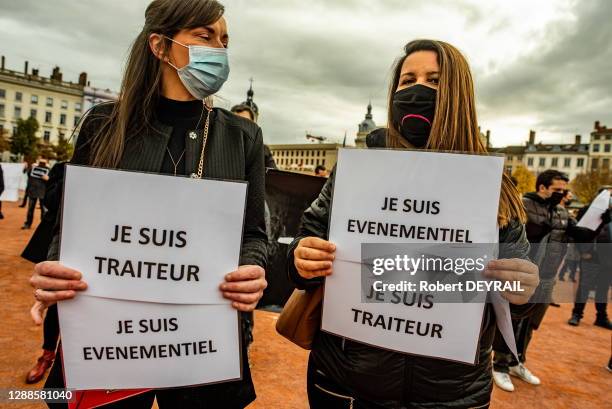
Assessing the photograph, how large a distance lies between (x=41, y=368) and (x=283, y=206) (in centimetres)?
265

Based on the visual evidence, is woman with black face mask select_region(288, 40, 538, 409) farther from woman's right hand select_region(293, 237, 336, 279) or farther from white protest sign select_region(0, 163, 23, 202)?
white protest sign select_region(0, 163, 23, 202)

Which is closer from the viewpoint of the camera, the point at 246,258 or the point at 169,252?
the point at 169,252

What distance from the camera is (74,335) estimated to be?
3.80 feet

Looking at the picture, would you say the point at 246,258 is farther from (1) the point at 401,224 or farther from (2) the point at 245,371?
(1) the point at 401,224

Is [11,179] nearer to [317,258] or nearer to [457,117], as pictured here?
Answer: [317,258]

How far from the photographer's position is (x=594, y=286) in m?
7.60

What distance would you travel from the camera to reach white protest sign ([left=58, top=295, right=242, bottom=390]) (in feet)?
3.80

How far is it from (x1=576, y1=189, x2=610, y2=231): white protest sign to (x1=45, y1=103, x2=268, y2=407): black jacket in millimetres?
6691

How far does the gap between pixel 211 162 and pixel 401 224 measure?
708mm

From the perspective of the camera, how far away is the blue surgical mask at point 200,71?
1549 mm

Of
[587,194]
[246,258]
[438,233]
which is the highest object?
[587,194]

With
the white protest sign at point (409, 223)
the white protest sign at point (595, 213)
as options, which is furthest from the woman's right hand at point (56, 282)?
the white protest sign at point (595, 213)

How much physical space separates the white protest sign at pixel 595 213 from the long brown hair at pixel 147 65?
6.94 meters

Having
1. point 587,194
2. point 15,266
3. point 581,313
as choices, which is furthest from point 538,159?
point 15,266
